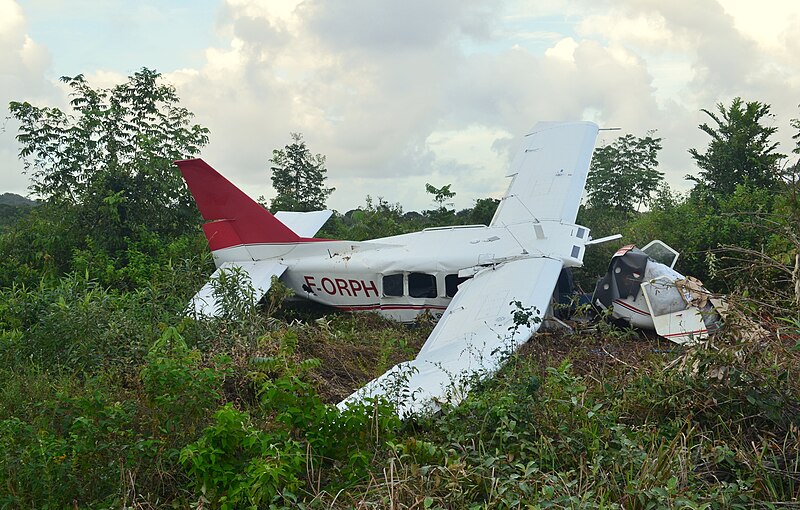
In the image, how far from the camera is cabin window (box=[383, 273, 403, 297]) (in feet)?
39.7

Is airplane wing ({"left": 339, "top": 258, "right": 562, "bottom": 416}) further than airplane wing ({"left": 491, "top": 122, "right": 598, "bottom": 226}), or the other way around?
airplane wing ({"left": 491, "top": 122, "right": 598, "bottom": 226})

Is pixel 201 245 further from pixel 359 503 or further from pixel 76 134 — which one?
pixel 359 503

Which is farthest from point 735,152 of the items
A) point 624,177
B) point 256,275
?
point 256,275

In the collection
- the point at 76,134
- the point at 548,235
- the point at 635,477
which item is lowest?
the point at 635,477

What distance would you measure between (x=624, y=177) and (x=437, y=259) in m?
14.0

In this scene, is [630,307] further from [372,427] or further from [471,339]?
[372,427]

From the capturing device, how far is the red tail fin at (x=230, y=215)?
12.9 metres

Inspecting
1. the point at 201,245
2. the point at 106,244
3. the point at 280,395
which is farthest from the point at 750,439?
the point at 106,244

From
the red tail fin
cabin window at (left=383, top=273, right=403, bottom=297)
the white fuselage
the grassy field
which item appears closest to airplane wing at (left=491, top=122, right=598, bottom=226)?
the white fuselage

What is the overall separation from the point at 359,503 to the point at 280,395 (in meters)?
1.14

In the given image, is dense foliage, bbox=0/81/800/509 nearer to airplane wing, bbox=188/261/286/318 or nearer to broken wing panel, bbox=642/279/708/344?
broken wing panel, bbox=642/279/708/344

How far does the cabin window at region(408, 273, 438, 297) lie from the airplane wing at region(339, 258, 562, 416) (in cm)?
83

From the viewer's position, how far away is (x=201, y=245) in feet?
51.0

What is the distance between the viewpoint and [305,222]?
49.3ft
